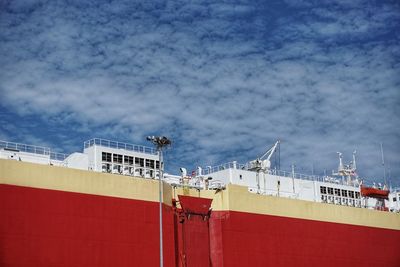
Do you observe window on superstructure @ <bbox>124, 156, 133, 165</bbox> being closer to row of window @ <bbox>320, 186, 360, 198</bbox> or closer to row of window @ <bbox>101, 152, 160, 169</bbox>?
row of window @ <bbox>101, 152, 160, 169</bbox>

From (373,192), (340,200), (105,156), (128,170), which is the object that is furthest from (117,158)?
(373,192)

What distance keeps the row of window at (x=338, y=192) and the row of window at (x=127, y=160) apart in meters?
21.5

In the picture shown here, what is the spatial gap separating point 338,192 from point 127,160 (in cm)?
2619

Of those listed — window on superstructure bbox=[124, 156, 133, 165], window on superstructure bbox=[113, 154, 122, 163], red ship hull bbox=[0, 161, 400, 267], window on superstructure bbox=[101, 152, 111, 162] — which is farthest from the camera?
window on superstructure bbox=[124, 156, 133, 165]

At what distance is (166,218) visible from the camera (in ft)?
136

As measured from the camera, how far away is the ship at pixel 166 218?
35.5 m

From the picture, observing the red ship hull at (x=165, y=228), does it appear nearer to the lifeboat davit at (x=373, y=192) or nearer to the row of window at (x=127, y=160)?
the row of window at (x=127, y=160)

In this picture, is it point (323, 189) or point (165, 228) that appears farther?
point (323, 189)

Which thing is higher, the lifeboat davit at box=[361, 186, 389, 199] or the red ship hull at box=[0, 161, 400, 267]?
the lifeboat davit at box=[361, 186, 389, 199]

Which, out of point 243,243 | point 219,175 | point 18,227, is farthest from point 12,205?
point 219,175

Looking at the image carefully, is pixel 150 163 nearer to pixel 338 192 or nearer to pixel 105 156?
pixel 105 156

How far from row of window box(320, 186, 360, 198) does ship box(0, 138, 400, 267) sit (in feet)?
0.66

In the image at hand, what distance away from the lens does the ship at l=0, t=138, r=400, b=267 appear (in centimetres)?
3550

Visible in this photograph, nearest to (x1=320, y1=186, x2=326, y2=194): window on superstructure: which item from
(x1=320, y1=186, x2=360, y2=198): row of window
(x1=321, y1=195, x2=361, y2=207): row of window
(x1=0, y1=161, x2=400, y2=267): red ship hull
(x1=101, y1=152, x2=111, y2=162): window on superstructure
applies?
(x1=320, y1=186, x2=360, y2=198): row of window
